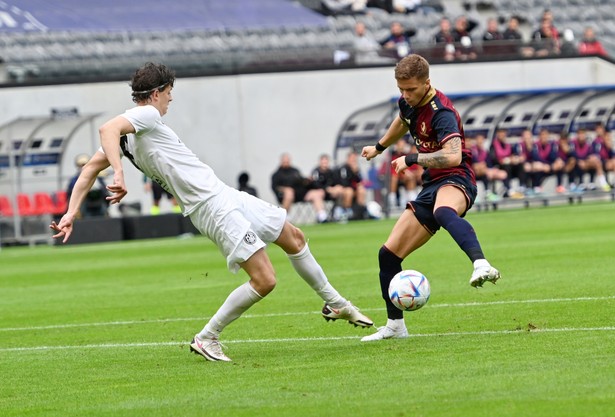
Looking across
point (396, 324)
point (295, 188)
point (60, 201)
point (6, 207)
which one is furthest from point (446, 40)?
point (396, 324)

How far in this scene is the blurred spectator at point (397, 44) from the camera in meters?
35.4

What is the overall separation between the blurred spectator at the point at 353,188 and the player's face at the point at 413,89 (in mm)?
22698

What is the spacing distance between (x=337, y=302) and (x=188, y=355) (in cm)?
114

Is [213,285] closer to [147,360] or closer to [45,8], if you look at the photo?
[147,360]

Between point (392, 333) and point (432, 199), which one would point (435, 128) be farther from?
point (392, 333)

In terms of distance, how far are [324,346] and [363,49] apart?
91.4 ft

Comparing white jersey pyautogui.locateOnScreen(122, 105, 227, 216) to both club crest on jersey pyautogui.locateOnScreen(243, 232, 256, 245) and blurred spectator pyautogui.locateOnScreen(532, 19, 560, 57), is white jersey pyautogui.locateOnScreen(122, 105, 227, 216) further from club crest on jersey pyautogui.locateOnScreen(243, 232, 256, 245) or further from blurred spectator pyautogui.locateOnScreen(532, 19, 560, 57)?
blurred spectator pyautogui.locateOnScreen(532, 19, 560, 57)

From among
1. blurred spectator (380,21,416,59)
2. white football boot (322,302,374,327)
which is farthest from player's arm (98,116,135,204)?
blurred spectator (380,21,416,59)

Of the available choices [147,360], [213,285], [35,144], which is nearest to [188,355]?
[147,360]

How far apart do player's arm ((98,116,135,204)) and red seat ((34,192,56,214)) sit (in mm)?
23409

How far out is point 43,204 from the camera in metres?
31.9

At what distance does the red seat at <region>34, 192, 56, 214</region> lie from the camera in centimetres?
3169

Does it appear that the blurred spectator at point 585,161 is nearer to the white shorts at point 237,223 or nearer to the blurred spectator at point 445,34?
the blurred spectator at point 445,34

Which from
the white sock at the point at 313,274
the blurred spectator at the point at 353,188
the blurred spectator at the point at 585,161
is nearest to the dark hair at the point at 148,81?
the white sock at the point at 313,274
